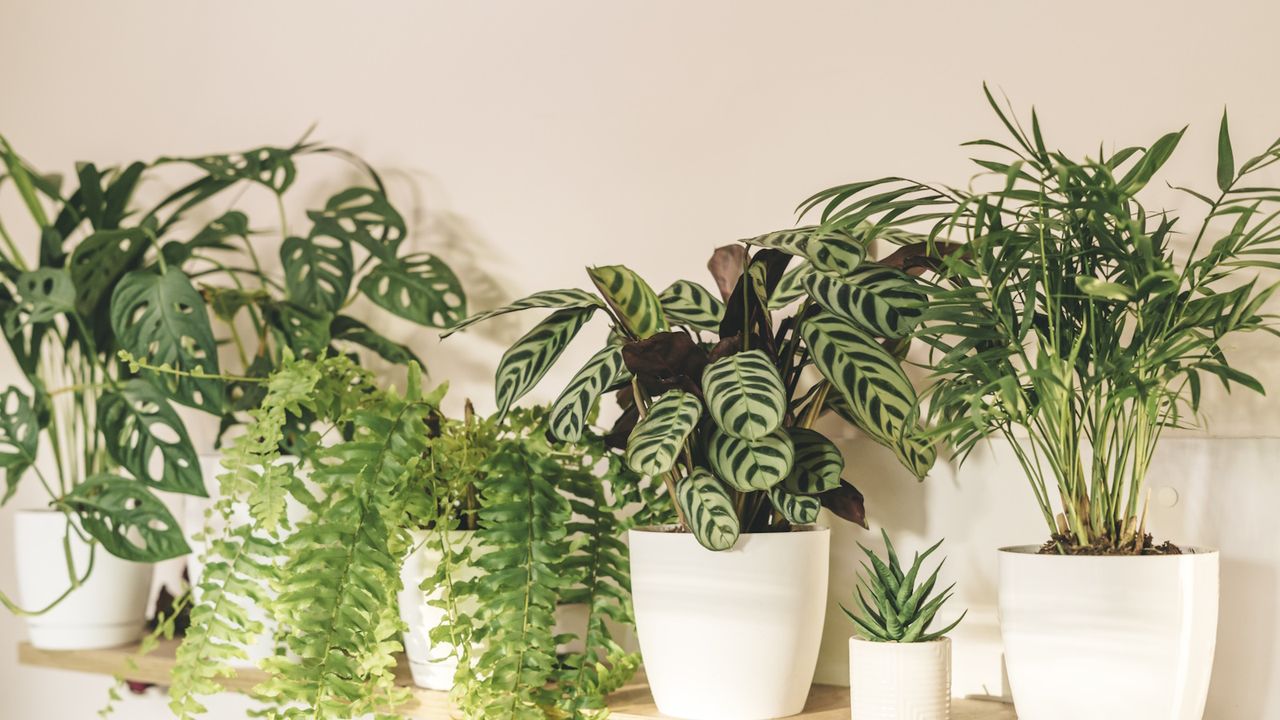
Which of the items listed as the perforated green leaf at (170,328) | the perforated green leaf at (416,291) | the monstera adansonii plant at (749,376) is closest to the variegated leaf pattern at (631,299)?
the monstera adansonii plant at (749,376)

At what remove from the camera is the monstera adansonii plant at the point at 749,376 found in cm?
94

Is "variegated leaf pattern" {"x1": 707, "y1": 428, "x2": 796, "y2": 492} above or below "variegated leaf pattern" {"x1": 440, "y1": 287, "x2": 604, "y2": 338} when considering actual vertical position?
below

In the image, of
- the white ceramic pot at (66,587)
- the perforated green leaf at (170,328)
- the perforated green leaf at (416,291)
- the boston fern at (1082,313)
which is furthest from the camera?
the white ceramic pot at (66,587)

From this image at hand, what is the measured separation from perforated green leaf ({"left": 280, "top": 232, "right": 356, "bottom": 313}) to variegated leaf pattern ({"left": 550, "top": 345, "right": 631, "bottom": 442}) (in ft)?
1.81

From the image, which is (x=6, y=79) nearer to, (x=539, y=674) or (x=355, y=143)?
(x=355, y=143)

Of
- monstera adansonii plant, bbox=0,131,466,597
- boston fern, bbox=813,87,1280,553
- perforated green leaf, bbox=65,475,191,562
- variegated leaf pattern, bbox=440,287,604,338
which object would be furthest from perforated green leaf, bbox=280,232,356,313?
boston fern, bbox=813,87,1280,553

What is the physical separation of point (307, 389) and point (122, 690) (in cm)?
96

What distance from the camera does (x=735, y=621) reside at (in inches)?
39.9

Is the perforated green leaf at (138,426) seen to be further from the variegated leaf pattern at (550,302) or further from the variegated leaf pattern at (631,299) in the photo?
the variegated leaf pattern at (631,299)

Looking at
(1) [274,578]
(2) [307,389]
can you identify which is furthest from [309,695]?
(2) [307,389]

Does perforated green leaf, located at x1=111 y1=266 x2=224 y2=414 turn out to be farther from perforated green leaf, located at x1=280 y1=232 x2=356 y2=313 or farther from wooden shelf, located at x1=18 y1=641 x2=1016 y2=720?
wooden shelf, located at x1=18 y1=641 x2=1016 y2=720

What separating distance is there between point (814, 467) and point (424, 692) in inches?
20.8

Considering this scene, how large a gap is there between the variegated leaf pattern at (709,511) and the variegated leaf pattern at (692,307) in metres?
0.16

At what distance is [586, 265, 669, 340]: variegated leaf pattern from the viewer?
3.35ft
